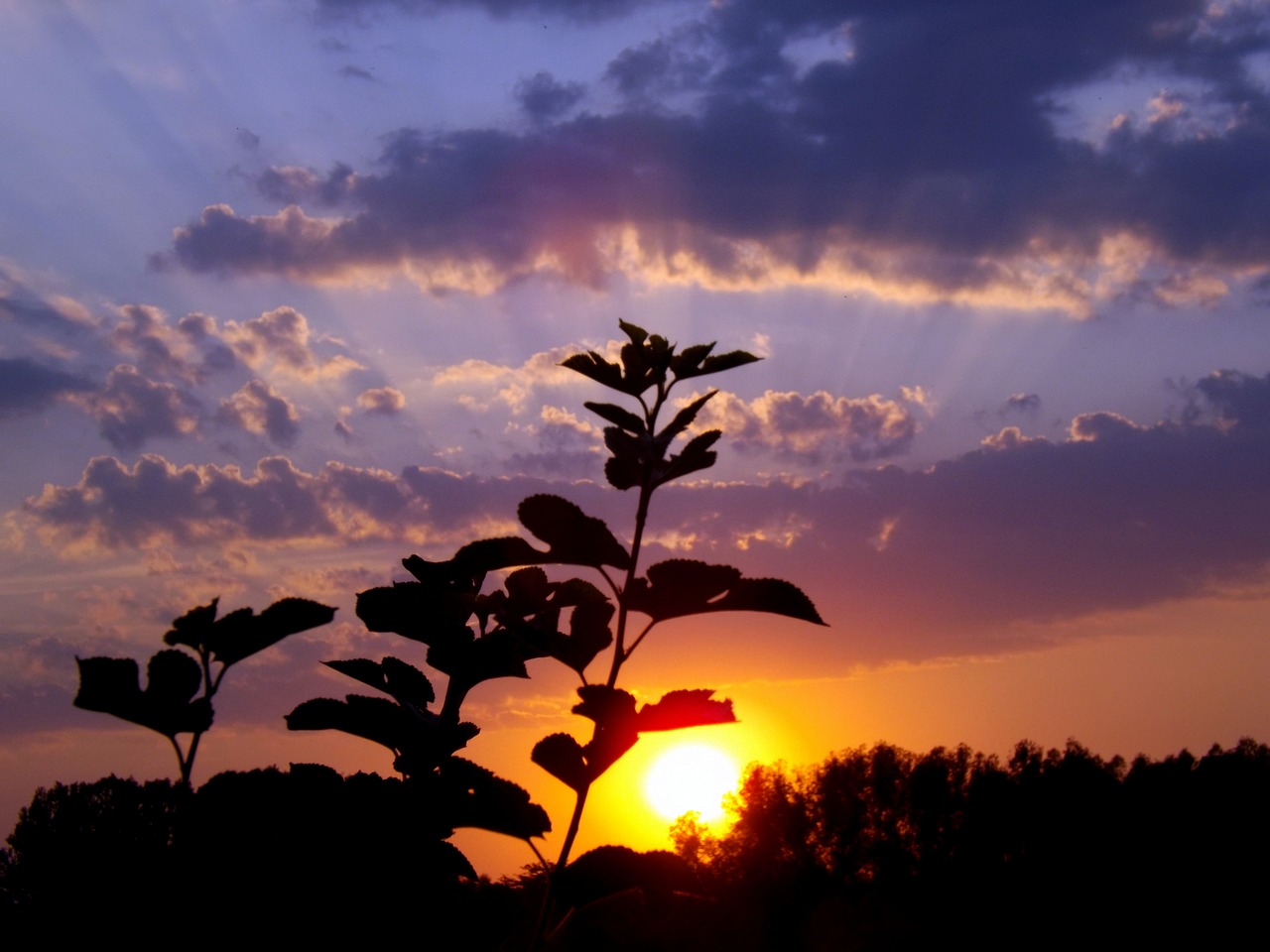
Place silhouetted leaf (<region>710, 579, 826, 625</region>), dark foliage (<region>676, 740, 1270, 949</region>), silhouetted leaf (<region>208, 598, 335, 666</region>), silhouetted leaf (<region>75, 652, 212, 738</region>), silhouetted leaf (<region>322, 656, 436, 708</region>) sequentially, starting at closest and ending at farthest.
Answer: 1. silhouetted leaf (<region>75, 652, 212, 738</region>)
2. silhouetted leaf (<region>208, 598, 335, 666</region>)
3. silhouetted leaf (<region>710, 579, 826, 625</region>)
4. silhouetted leaf (<region>322, 656, 436, 708</region>)
5. dark foliage (<region>676, 740, 1270, 949</region>)

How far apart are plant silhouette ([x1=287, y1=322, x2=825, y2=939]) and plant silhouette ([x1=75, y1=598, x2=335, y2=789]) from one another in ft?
2.47

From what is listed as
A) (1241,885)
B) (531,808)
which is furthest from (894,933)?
(1241,885)

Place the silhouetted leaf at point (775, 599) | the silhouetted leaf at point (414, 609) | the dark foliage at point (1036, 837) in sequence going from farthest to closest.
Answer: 1. the dark foliage at point (1036, 837)
2. the silhouetted leaf at point (414, 609)
3. the silhouetted leaf at point (775, 599)

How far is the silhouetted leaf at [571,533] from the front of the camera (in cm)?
348

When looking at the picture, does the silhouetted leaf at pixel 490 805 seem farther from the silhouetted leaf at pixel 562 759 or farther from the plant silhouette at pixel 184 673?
the plant silhouette at pixel 184 673

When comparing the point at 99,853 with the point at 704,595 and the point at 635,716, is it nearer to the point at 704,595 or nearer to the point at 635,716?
the point at 635,716

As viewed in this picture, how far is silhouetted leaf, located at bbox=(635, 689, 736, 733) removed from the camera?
348 centimetres

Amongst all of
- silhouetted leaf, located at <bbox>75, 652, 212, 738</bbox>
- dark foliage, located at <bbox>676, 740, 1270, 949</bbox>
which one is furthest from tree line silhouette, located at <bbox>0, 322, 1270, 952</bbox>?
dark foliage, located at <bbox>676, 740, 1270, 949</bbox>

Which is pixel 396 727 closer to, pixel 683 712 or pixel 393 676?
pixel 393 676

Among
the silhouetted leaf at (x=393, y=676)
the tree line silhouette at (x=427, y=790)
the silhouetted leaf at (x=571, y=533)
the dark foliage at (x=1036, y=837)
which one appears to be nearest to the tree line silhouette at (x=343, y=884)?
the tree line silhouette at (x=427, y=790)

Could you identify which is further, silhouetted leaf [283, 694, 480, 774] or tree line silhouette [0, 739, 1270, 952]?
silhouetted leaf [283, 694, 480, 774]

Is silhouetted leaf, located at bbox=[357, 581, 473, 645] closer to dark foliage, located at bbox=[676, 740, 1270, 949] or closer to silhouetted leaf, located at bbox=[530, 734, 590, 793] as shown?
silhouetted leaf, located at bbox=[530, 734, 590, 793]

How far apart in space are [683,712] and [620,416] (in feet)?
3.57

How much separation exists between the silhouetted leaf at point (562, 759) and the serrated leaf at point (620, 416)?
1.12m
